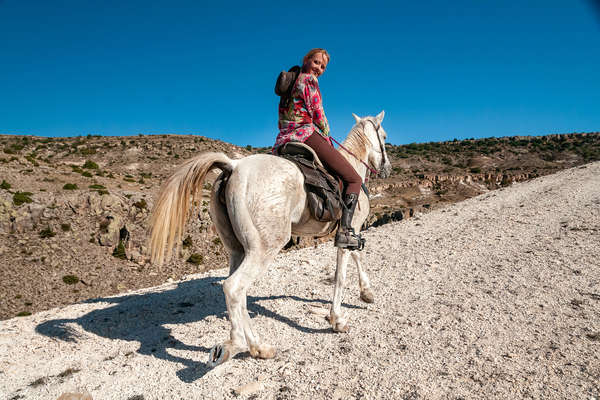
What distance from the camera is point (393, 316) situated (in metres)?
5.20

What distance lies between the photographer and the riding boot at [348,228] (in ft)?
15.5

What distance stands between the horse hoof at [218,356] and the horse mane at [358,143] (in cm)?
360

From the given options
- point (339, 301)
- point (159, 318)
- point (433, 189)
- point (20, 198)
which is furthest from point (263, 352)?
point (433, 189)

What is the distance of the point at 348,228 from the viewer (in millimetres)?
4809

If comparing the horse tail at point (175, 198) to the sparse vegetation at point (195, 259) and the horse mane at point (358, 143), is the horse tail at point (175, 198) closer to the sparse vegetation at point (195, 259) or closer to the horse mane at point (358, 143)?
the horse mane at point (358, 143)

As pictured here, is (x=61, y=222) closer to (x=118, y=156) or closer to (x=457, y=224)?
(x=457, y=224)

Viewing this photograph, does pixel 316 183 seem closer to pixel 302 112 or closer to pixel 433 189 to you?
pixel 302 112

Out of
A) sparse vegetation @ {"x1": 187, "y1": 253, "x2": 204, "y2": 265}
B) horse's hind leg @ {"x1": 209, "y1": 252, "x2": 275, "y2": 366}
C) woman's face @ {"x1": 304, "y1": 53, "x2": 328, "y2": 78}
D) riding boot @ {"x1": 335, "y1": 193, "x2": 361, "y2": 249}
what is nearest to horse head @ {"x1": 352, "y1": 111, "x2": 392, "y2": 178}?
riding boot @ {"x1": 335, "y1": 193, "x2": 361, "y2": 249}

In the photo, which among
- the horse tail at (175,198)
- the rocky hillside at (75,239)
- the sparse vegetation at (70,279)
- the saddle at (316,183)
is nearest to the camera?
the horse tail at (175,198)

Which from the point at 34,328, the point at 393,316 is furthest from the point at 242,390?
the point at 34,328

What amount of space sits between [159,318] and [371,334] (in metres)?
3.86

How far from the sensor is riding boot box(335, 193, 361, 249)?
4.74m

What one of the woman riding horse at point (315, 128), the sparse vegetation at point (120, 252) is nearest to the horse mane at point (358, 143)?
the woman riding horse at point (315, 128)

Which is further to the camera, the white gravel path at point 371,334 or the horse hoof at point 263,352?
the horse hoof at point 263,352
